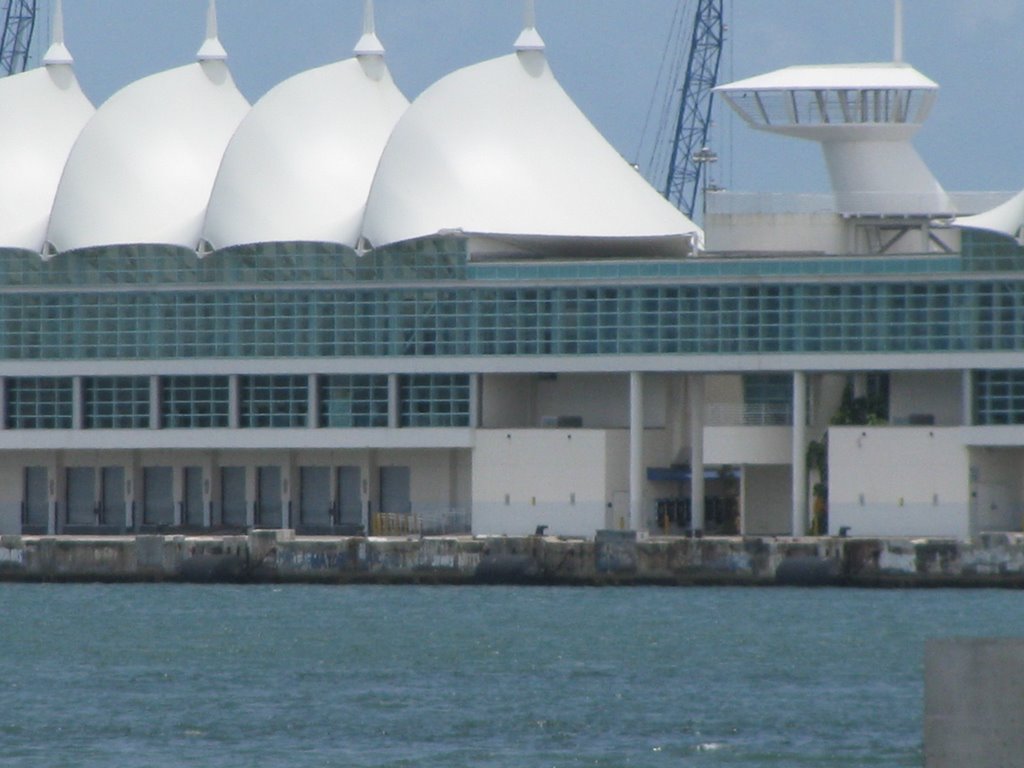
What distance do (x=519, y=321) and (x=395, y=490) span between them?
348 inches

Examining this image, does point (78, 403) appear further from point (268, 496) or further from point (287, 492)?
point (287, 492)

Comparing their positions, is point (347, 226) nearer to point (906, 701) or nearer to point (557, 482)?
point (557, 482)

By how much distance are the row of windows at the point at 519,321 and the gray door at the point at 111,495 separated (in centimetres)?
535

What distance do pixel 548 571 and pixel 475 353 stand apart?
43.4 ft

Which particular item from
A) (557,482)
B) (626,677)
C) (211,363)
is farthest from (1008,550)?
(211,363)

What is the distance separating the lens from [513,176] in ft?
312

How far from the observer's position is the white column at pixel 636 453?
91500 mm

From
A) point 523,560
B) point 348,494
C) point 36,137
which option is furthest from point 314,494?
point 523,560

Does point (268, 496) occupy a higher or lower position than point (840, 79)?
lower

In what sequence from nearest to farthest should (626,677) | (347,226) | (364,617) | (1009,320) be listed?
1. (626,677)
2. (364,617)
3. (1009,320)
4. (347,226)

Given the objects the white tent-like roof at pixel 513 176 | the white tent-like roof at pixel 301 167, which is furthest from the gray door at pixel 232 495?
the white tent-like roof at pixel 513 176

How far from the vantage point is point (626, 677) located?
186ft

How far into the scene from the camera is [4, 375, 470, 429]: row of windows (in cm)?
9369

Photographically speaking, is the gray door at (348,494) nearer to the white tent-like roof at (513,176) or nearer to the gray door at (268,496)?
the gray door at (268,496)
